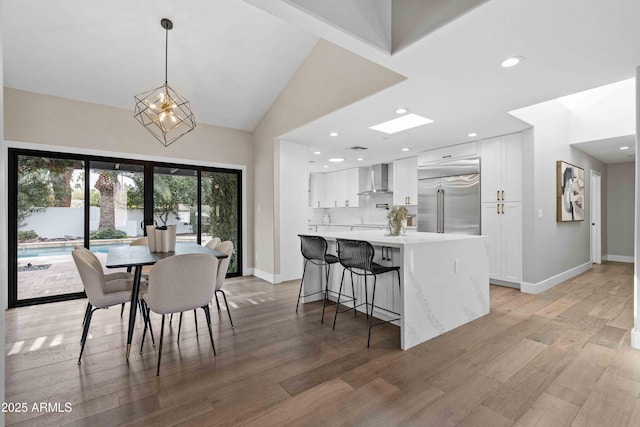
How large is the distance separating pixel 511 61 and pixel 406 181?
4.17m

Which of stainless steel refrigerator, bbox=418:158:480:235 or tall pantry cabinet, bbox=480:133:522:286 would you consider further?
stainless steel refrigerator, bbox=418:158:480:235

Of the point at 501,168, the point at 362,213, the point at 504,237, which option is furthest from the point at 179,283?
the point at 362,213

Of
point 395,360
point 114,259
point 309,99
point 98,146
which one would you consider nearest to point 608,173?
point 309,99

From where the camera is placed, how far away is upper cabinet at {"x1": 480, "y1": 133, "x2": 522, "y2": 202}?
4.65 m

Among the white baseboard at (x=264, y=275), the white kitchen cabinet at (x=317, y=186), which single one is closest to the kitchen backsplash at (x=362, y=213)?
the white kitchen cabinet at (x=317, y=186)

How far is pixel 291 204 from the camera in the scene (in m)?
5.32

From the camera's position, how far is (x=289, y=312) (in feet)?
12.2

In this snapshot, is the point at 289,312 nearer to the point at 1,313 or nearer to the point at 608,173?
the point at 1,313

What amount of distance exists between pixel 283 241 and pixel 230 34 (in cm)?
298

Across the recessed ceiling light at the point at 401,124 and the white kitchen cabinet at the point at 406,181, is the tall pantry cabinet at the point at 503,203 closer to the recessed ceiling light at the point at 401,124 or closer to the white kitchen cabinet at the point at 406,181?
the recessed ceiling light at the point at 401,124

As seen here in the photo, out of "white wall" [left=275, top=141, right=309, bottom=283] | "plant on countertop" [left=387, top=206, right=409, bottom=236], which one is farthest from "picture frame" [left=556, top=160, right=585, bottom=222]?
"white wall" [left=275, top=141, right=309, bottom=283]

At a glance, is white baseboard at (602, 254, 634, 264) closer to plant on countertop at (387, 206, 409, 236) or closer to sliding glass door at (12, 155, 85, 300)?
plant on countertop at (387, 206, 409, 236)

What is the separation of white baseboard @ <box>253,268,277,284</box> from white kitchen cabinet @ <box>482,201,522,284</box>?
11.0ft

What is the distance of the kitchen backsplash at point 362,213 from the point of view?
8.03 meters
